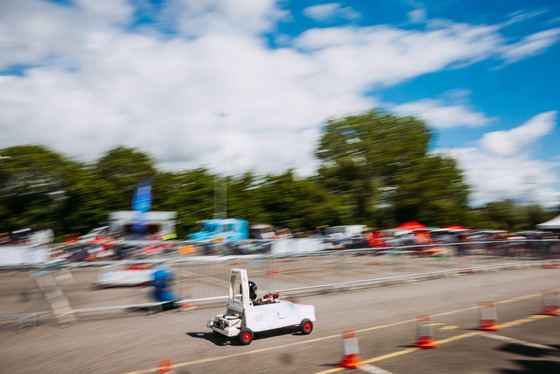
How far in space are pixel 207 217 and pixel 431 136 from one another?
3261 cm

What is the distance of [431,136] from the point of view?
59250 millimetres

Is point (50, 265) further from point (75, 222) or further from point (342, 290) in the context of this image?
point (75, 222)

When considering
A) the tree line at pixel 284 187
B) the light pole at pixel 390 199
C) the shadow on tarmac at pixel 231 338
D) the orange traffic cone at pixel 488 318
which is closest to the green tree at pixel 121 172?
the tree line at pixel 284 187

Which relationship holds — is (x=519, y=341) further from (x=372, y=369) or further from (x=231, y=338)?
(x=231, y=338)

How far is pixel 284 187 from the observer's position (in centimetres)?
5081

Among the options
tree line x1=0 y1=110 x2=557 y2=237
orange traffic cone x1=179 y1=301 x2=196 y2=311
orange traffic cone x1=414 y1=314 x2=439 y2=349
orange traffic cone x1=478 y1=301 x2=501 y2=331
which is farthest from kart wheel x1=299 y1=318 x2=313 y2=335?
tree line x1=0 y1=110 x2=557 y2=237

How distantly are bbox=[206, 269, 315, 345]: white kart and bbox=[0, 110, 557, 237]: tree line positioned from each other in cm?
3712

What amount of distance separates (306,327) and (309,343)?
70 centimetres

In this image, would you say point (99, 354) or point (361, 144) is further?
point (361, 144)

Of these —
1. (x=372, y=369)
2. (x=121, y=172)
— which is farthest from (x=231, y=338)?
(x=121, y=172)

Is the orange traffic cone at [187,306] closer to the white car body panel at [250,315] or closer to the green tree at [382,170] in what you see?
the white car body panel at [250,315]

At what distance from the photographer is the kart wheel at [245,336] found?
916 cm

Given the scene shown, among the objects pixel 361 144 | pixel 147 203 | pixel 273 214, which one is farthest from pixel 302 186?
pixel 147 203

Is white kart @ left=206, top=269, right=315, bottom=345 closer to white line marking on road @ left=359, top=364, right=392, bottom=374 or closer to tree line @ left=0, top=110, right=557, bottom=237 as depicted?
white line marking on road @ left=359, top=364, right=392, bottom=374
